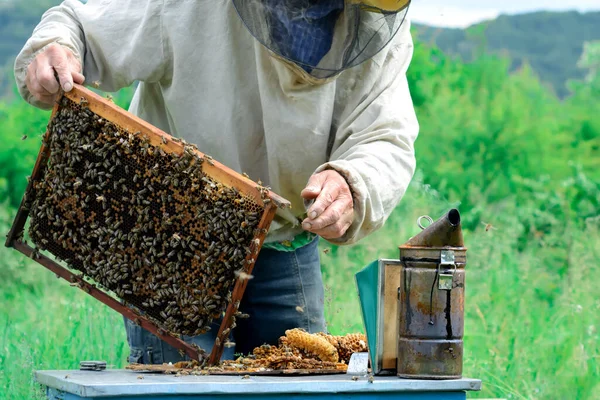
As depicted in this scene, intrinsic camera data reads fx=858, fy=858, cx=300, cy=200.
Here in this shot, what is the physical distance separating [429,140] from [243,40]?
5643 mm

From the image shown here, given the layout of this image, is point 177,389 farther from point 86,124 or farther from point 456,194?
point 456,194

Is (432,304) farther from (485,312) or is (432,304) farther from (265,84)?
(485,312)

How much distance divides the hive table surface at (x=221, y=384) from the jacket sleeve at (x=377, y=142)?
563 mm

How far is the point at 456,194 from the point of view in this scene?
8.18 meters

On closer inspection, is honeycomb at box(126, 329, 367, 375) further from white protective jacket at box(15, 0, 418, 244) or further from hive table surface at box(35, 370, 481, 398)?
white protective jacket at box(15, 0, 418, 244)

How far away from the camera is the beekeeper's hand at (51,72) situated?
9.90 feet

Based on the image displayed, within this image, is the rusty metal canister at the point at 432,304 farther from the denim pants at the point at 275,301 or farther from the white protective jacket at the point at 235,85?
the denim pants at the point at 275,301

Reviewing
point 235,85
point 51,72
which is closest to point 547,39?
point 235,85

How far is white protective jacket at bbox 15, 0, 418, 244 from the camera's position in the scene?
3203mm

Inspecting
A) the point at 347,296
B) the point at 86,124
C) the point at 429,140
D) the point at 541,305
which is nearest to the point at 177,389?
the point at 86,124

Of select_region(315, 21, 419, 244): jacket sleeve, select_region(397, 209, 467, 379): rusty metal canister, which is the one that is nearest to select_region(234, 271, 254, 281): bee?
select_region(315, 21, 419, 244): jacket sleeve

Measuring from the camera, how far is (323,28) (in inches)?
116

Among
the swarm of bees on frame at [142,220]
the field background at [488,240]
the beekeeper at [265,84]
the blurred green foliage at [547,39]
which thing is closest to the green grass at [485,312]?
the field background at [488,240]

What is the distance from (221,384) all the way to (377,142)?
3.73ft
